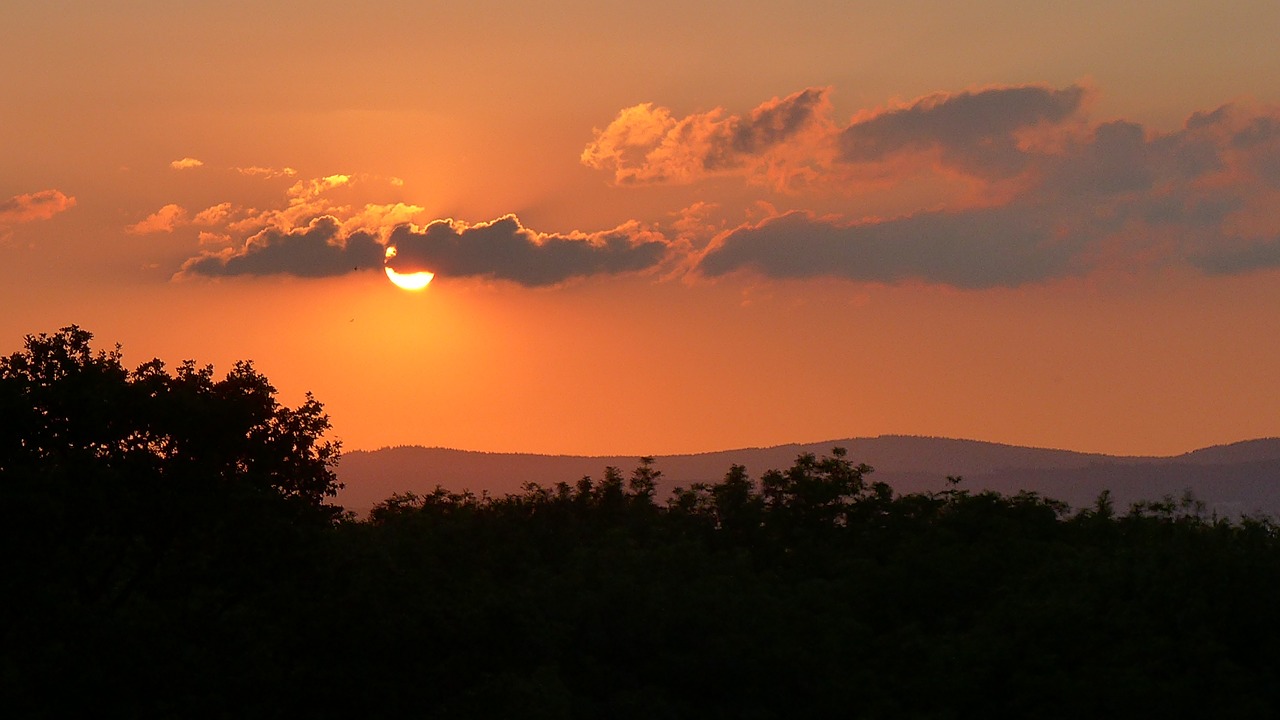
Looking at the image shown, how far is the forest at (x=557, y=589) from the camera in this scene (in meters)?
32.2

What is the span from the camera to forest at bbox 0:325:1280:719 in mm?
32188

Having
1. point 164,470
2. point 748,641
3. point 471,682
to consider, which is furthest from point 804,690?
point 164,470

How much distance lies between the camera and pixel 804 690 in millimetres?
48625

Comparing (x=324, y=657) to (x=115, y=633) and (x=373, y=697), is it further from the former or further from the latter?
(x=115, y=633)

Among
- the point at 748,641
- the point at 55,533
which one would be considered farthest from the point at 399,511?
the point at 55,533

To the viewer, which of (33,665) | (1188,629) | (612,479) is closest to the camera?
(33,665)

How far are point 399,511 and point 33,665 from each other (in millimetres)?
33767

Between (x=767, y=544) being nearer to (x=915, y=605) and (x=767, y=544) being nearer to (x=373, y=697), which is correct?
(x=915, y=605)

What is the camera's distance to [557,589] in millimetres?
52312

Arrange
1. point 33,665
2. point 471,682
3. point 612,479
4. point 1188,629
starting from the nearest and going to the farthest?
point 33,665
point 471,682
point 1188,629
point 612,479

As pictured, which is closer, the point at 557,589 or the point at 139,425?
the point at 139,425

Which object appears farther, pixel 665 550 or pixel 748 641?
pixel 665 550

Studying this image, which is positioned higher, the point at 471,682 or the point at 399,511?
the point at 399,511

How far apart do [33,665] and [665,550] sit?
91.4ft
